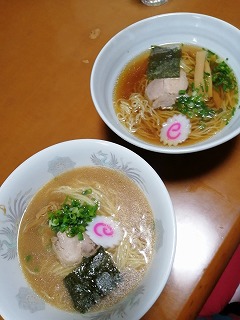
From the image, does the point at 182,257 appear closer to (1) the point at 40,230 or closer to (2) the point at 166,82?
(1) the point at 40,230

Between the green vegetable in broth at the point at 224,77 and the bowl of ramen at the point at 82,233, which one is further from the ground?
the green vegetable in broth at the point at 224,77

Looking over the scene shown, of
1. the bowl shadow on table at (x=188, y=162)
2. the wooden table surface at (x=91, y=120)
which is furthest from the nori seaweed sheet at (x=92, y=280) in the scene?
the bowl shadow on table at (x=188, y=162)

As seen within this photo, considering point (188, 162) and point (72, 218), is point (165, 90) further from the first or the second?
point (72, 218)

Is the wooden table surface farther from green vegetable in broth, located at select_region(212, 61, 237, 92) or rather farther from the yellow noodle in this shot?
green vegetable in broth, located at select_region(212, 61, 237, 92)

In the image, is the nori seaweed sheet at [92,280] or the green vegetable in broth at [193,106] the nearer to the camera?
the nori seaweed sheet at [92,280]

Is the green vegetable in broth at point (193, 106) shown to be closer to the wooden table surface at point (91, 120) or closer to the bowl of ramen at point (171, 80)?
the bowl of ramen at point (171, 80)
